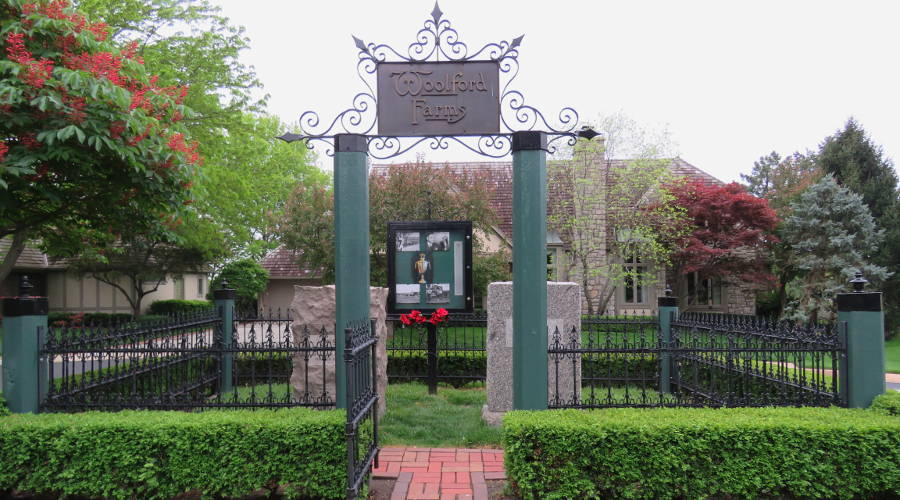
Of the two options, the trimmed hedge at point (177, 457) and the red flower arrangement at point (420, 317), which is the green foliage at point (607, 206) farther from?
the trimmed hedge at point (177, 457)

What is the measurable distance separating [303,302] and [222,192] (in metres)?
7.58

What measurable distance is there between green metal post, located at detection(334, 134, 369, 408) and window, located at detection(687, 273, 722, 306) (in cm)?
1902

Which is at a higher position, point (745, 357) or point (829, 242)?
point (829, 242)

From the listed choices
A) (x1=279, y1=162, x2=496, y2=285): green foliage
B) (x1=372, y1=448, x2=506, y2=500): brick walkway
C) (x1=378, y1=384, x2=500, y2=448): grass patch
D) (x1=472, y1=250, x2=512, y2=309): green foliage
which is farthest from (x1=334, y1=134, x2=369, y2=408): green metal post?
(x1=472, y1=250, x2=512, y2=309): green foliage

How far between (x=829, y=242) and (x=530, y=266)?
62.3 feet

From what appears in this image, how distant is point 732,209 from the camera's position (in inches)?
724

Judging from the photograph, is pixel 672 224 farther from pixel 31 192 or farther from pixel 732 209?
pixel 31 192

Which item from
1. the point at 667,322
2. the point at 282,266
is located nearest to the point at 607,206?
the point at 667,322

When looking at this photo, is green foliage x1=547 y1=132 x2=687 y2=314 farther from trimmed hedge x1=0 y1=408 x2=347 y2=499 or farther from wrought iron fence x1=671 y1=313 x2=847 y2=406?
trimmed hedge x1=0 y1=408 x2=347 y2=499

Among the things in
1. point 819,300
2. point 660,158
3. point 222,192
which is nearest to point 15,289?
point 222,192

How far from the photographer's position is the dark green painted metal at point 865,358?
508 cm

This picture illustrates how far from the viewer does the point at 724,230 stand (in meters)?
18.8

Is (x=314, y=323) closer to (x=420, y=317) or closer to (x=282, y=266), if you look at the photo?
(x=420, y=317)

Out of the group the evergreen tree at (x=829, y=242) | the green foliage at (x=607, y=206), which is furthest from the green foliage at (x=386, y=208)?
the evergreen tree at (x=829, y=242)
